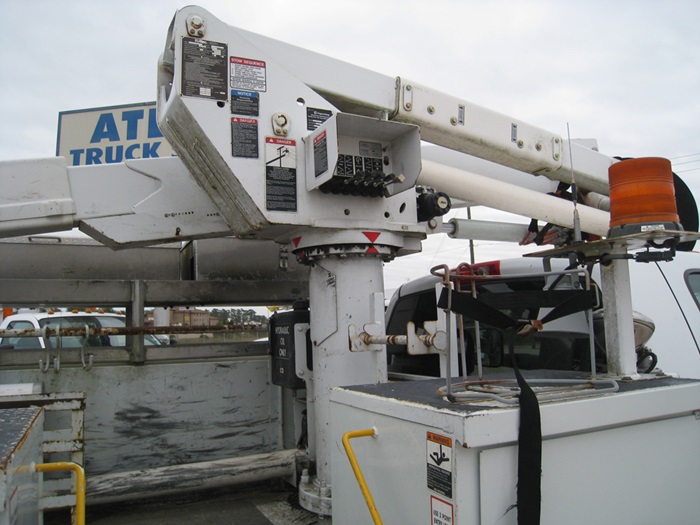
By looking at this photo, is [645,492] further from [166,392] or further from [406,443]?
[166,392]

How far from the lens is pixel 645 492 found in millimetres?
1898

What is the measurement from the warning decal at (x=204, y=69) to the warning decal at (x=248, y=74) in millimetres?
55

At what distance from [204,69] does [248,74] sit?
0.23 m

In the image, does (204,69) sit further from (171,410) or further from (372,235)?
(171,410)

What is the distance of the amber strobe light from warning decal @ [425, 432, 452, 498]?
117 cm

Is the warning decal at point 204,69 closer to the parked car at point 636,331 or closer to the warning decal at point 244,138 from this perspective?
the warning decal at point 244,138

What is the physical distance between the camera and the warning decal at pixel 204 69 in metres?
2.92

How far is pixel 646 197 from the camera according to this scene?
7.16 feet

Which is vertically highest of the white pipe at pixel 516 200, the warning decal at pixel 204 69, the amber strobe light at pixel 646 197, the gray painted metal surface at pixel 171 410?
the warning decal at pixel 204 69

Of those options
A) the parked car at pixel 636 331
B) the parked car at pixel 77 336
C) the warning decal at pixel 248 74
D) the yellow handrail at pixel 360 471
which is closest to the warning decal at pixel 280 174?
the warning decal at pixel 248 74

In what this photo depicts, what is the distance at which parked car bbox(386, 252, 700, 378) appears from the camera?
11.0 feet

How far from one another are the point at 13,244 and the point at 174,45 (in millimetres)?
2099

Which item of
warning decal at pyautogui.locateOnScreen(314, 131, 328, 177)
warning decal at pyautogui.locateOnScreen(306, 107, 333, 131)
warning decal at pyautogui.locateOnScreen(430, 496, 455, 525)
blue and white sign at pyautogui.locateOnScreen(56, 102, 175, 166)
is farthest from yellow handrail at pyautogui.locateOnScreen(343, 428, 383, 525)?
blue and white sign at pyautogui.locateOnScreen(56, 102, 175, 166)

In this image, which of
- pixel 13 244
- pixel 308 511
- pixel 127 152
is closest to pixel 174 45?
pixel 13 244
